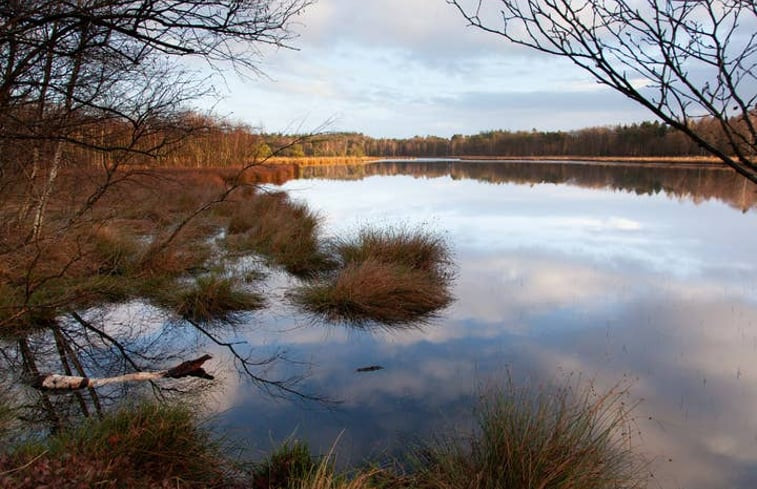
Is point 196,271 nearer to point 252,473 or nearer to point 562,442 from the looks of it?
point 252,473

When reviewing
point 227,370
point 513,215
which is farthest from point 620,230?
point 227,370

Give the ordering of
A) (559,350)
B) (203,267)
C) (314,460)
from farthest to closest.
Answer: (203,267) → (559,350) → (314,460)

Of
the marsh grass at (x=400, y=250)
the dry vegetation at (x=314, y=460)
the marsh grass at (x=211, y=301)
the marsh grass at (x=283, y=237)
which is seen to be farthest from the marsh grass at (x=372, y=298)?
the dry vegetation at (x=314, y=460)

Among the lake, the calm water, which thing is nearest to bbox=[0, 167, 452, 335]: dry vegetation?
the lake

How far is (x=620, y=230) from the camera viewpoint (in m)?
13.8

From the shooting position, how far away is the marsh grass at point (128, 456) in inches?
96.4

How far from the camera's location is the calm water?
4023mm

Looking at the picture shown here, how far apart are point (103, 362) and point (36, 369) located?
581mm

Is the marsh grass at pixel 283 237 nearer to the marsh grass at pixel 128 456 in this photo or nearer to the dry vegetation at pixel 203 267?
the dry vegetation at pixel 203 267

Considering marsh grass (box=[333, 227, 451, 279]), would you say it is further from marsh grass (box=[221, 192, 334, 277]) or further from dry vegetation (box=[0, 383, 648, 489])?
dry vegetation (box=[0, 383, 648, 489])

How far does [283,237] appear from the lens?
34.2 ft

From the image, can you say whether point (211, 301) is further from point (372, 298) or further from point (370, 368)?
point (370, 368)

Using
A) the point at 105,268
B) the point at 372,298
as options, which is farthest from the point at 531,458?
the point at 105,268

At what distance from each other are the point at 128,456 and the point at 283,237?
7.67 metres
